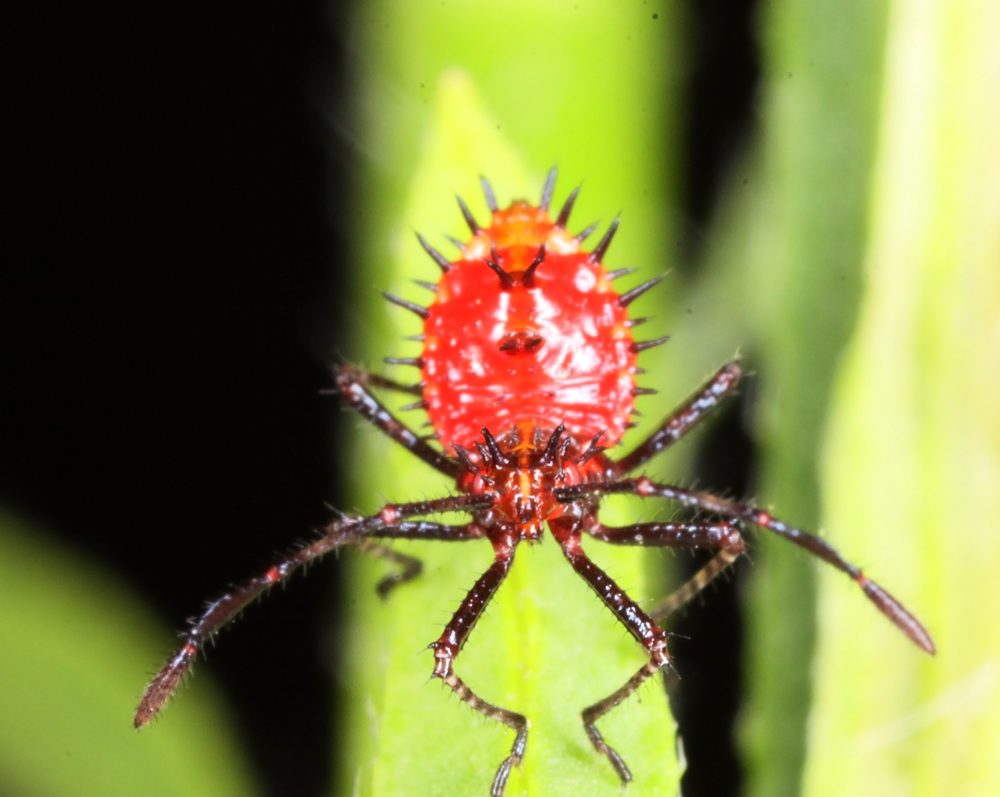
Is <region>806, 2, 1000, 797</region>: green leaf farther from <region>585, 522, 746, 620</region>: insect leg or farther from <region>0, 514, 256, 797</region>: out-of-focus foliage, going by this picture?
<region>0, 514, 256, 797</region>: out-of-focus foliage

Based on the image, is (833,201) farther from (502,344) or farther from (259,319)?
(259,319)

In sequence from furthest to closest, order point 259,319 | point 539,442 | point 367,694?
point 259,319, point 539,442, point 367,694

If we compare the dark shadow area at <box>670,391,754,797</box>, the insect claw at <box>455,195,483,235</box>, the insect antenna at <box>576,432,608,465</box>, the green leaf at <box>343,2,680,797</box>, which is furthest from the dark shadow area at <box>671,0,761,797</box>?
the insect claw at <box>455,195,483,235</box>

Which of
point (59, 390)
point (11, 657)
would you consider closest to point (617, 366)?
point (11, 657)

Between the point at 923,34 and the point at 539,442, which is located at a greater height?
the point at 923,34

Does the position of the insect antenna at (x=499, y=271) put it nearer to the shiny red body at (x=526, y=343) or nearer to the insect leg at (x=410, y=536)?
the shiny red body at (x=526, y=343)

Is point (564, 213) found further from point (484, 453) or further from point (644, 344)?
point (484, 453)

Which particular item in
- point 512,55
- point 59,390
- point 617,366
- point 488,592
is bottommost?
point 488,592

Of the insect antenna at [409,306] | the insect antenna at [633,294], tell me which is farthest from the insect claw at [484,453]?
the insect antenna at [633,294]
